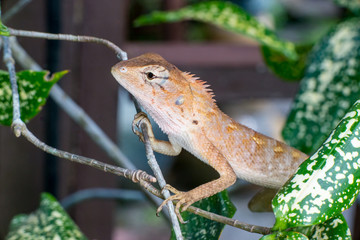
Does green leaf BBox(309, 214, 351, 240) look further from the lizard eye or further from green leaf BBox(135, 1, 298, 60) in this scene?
green leaf BBox(135, 1, 298, 60)

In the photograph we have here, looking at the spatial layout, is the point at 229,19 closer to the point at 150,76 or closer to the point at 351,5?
the point at 351,5

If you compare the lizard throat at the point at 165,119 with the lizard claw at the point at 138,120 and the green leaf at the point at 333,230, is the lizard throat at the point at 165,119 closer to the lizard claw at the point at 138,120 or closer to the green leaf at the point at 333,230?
the lizard claw at the point at 138,120

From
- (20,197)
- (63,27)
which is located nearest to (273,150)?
(63,27)

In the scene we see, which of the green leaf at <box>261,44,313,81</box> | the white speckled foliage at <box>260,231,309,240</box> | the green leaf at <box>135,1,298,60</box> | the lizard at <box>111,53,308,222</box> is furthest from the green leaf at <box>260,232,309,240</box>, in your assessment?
the green leaf at <box>261,44,313,81</box>

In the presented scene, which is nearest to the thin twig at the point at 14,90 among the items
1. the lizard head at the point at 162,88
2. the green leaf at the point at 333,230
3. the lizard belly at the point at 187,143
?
the lizard head at the point at 162,88

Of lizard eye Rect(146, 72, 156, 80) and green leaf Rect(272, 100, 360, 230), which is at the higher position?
lizard eye Rect(146, 72, 156, 80)

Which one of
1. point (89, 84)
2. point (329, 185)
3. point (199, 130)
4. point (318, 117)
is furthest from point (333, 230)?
point (89, 84)

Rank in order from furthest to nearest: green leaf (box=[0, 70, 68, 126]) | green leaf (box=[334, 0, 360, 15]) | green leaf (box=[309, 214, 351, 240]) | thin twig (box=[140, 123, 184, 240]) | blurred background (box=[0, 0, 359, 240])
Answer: blurred background (box=[0, 0, 359, 240]) < green leaf (box=[334, 0, 360, 15]) < green leaf (box=[0, 70, 68, 126]) < green leaf (box=[309, 214, 351, 240]) < thin twig (box=[140, 123, 184, 240])
